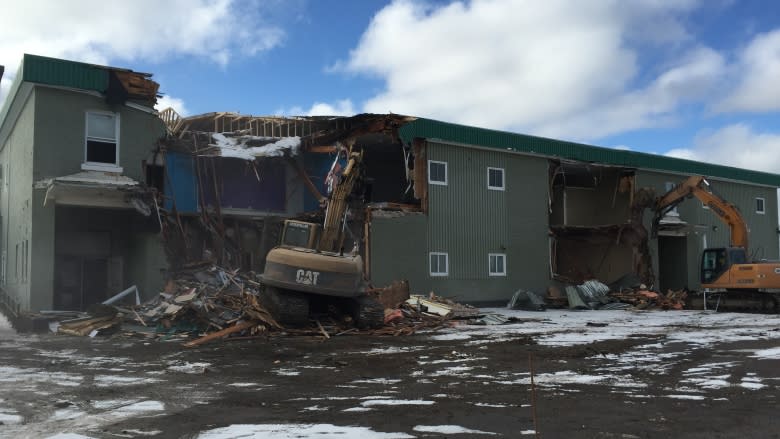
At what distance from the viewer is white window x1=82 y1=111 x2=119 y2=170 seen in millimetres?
20531

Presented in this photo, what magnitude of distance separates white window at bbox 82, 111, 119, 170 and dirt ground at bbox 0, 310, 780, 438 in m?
6.56

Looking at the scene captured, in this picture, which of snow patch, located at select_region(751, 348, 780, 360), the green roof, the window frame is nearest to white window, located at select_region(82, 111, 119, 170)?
the window frame

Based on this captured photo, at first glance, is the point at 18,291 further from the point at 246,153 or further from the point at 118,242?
the point at 246,153

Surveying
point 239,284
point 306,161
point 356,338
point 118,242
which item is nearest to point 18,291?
point 118,242

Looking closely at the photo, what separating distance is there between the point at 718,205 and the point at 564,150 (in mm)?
7754

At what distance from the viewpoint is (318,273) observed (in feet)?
52.2

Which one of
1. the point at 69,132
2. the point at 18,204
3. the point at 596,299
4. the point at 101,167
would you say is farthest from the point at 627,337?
the point at 18,204

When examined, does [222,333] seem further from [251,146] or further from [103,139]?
[251,146]

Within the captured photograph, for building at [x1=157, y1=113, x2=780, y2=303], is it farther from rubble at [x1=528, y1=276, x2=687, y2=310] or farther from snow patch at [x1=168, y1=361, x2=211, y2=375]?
snow patch at [x1=168, y1=361, x2=211, y2=375]

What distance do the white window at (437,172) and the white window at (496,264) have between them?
3.97 meters

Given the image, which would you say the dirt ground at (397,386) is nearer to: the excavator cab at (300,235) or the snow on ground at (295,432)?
the snow on ground at (295,432)

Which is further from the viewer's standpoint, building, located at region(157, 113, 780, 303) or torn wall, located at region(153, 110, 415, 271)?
building, located at region(157, 113, 780, 303)

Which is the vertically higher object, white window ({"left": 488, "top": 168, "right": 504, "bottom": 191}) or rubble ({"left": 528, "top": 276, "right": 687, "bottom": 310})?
white window ({"left": 488, "top": 168, "right": 504, "bottom": 191})

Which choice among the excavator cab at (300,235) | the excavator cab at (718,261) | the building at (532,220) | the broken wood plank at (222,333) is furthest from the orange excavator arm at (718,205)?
the broken wood plank at (222,333)
